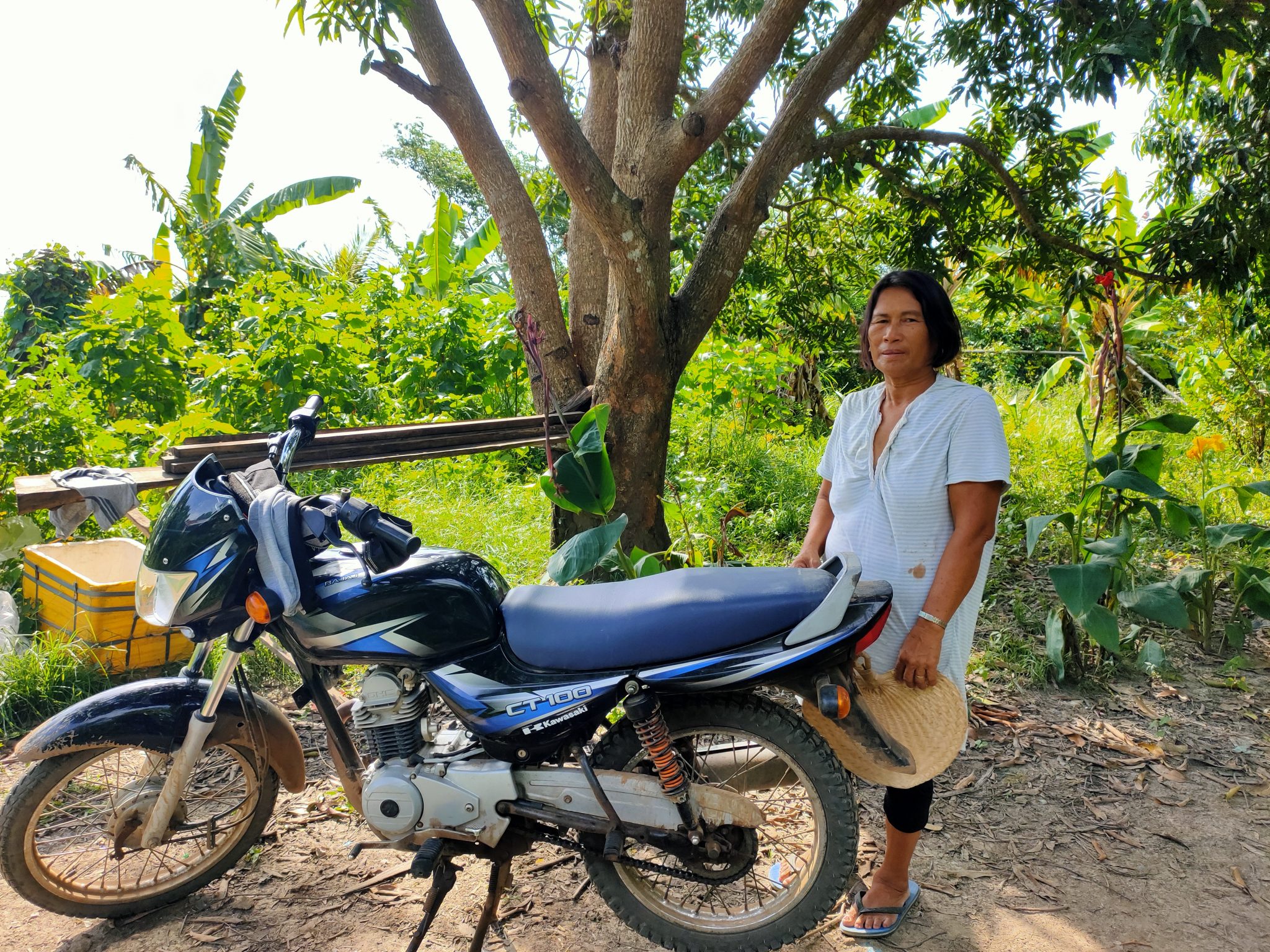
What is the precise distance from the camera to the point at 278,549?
1.90 m

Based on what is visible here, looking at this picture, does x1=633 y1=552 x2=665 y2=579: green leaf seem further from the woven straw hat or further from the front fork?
the front fork

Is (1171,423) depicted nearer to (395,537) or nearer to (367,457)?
(395,537)

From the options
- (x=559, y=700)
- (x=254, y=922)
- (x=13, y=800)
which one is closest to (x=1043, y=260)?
(x=559, y=700)

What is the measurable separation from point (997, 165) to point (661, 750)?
4.11 meters

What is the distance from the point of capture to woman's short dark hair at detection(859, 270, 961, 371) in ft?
6.62

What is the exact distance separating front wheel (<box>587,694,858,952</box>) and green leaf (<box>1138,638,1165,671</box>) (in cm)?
218

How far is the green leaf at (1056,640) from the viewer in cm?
349

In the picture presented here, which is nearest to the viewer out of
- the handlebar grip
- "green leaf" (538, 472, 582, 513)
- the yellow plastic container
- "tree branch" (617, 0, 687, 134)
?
the handlebar grip

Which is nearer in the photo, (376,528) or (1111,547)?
(376,528)

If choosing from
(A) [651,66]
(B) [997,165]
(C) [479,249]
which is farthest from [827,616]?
(C) [479,249]

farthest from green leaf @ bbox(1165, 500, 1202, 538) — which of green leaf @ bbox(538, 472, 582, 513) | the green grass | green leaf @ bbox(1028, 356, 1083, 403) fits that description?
the green grass

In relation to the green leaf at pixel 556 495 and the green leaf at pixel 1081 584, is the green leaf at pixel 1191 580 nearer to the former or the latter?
the green leaf at pixel 1081 584

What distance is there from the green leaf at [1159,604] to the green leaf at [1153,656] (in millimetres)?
354

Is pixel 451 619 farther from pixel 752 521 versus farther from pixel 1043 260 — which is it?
pixel 1043 260
